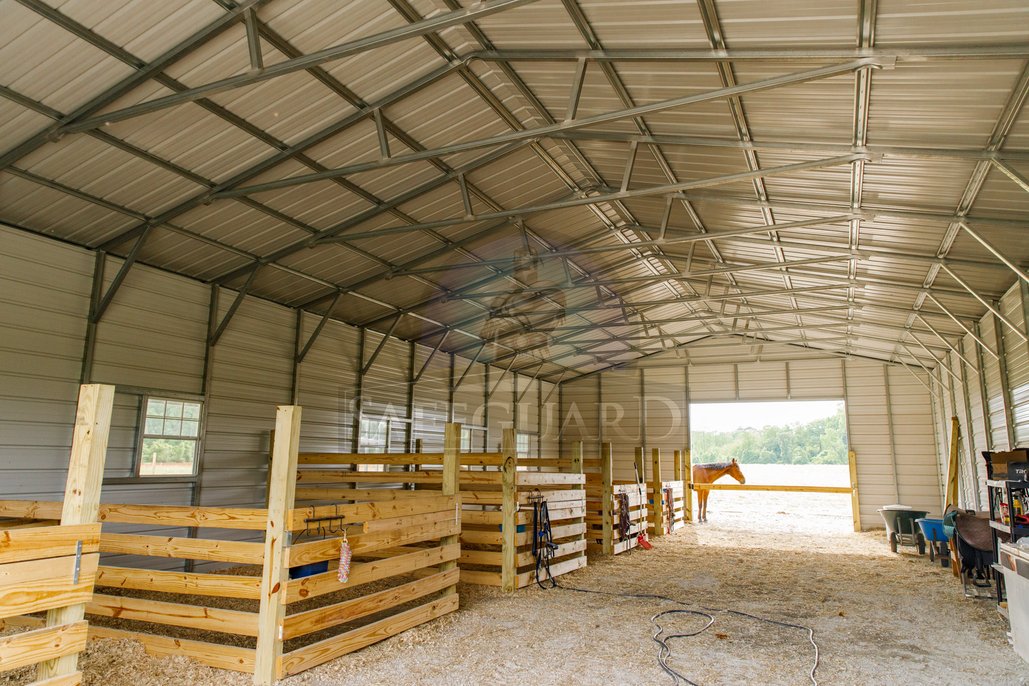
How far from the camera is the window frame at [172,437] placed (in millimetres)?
8625

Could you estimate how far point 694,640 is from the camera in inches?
234

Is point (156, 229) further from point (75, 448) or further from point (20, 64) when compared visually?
point (75, 448)

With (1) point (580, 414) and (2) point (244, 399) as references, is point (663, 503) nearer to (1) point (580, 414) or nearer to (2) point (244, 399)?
(1) point (580, 414)

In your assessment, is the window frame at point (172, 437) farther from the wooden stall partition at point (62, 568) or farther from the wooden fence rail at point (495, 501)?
the wooden stall partition at point (62, 568)

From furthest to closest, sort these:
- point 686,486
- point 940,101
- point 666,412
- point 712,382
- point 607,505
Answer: point 666,412 → point 712,382 → point 686,486 → point 607,505 → point 940,101

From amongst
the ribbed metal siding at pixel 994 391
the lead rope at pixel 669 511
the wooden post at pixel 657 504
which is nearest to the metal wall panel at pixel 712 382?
the lead rope at pixel 669 511

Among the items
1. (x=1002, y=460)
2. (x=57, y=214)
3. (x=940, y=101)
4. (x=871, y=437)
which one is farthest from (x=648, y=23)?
(x=871, y=437)

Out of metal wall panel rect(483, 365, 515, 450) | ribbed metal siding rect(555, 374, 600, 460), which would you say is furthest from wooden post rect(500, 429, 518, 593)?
ribbed metal siding rect(555, 374, 600, 460)

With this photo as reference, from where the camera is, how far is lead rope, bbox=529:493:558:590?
8.59 metres

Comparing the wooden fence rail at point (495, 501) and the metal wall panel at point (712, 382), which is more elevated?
the metal wall panel at point (712, 382)

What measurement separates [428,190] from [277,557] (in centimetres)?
574

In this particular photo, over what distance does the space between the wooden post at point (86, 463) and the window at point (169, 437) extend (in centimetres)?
586

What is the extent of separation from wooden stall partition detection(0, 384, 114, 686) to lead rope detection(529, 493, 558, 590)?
19.3 ft

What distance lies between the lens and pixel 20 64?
5.53 meters
